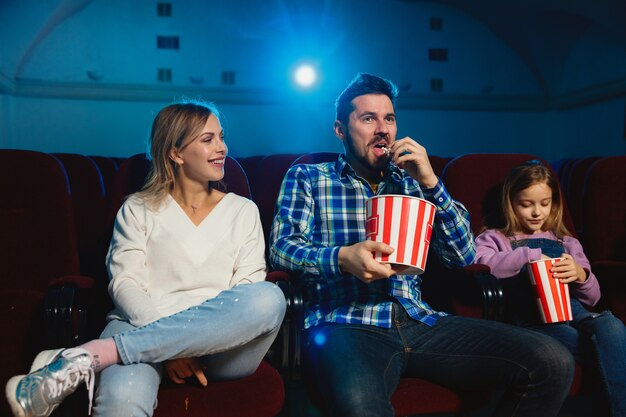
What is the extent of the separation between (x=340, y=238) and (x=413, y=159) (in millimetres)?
330

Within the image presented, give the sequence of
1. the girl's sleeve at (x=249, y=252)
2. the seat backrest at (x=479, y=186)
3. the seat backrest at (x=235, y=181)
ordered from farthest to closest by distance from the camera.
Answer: the seat backrest at (x=479, y=186)
the seat backrest at (x=235, y=181)
the girl's sleeve at (x=249, y=252)

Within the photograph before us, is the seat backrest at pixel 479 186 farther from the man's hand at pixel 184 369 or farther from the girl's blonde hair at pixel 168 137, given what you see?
the man's hand at pixel 184 369

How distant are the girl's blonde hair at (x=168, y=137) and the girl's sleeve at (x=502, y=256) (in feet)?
3.30

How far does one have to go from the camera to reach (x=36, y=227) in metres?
1.80

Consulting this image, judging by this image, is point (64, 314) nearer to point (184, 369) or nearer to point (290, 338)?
point (184, 369)

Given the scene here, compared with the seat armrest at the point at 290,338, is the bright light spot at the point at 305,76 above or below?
above

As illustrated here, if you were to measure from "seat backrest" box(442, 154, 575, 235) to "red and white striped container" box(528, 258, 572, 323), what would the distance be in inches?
20.4

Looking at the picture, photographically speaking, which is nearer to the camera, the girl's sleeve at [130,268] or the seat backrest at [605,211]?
the girl's sleeve at [130,268]

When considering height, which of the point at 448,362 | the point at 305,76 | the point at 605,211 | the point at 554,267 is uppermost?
the point at 305,76

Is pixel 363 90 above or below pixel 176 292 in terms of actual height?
above

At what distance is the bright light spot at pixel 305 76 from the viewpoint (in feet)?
31.5

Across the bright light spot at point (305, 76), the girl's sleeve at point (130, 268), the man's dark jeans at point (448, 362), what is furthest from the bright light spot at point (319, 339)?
the bright light spot at point (305, 76)

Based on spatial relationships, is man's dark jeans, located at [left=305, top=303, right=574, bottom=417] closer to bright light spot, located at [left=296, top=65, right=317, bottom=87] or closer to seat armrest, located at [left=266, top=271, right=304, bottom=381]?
seat armrest, located at [left=266, top=271, right=304, bottom=381]

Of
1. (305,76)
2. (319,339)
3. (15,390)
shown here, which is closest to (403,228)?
(319,339)
